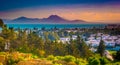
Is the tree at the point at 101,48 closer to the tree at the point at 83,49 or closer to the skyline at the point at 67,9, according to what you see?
the tree at the point at 83,49

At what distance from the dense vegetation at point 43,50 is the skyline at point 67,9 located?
0.28 m

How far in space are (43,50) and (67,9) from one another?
2.74ft

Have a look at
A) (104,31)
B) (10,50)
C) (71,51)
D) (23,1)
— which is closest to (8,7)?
(23,1)

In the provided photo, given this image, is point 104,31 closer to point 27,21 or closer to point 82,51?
point 82,51

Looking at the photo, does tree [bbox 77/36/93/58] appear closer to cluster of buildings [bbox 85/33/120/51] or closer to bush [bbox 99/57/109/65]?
cluster of buildings [bbox 85/33/120/51]

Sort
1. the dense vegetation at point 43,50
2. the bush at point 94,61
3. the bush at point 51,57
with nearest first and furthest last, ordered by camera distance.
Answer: the bush at point 94,61 < the dense vegetation at point 43,50 < the bush at point 51,57

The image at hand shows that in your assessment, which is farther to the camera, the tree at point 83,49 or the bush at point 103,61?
the tree at point 83,49

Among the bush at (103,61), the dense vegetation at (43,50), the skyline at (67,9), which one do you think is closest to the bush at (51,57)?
the dense vegetation at (43,50)

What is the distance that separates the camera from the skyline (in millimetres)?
5719

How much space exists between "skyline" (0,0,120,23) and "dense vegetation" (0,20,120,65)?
0.28 metres

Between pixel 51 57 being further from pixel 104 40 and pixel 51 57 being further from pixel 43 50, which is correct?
pixel 104 40

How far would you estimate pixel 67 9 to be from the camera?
5.87 metres

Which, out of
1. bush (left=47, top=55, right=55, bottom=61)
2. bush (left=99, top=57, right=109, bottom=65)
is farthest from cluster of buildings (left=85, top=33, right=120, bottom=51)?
bush (left=47, top=55, right=55, bottom=61)

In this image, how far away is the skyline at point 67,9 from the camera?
5719mm
